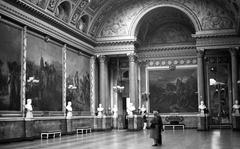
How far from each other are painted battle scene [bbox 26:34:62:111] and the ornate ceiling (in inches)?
141

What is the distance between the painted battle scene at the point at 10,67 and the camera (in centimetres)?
2019

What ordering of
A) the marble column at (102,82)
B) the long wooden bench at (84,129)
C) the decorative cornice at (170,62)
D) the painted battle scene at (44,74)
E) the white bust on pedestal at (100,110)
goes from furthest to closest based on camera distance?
the decorative cornice at (170,62) → the marble column at (102,82) → the white bust on pedestal at (100,110) → the long wooden bench at (84,129) → the painted battle scene at (44,74)

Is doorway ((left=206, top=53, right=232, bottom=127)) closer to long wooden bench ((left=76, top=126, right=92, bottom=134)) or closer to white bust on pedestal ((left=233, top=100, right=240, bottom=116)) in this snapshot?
white bust on pedestal ((left=233, top=100, right=240, bottom=116))

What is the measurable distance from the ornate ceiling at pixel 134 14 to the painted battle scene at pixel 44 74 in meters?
3.58

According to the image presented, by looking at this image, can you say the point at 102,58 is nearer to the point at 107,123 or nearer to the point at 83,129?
the point at 107,123

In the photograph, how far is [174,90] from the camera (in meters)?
36.5

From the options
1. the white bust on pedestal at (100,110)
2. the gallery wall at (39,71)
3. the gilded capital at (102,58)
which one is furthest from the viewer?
the gilded capital at (102,58)

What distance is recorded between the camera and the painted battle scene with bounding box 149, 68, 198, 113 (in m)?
35.9

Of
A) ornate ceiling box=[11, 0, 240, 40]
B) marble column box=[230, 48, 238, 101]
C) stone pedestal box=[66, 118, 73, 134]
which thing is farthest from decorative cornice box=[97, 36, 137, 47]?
stone pedestal box=[66, 118, 73, 134]

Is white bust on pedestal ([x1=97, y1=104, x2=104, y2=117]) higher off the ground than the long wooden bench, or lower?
higher

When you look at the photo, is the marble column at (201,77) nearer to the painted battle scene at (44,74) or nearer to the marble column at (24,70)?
the painted battle scene at (44,74)

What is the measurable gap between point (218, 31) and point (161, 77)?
7717mm

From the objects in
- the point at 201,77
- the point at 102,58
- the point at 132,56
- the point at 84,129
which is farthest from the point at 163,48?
the point at 84,129

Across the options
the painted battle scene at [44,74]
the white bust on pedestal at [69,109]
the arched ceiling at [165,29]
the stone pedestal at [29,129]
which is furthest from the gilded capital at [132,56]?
the stone pedestal at [29,129]
